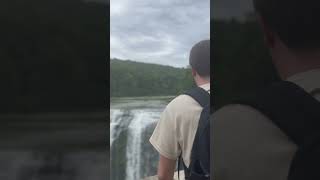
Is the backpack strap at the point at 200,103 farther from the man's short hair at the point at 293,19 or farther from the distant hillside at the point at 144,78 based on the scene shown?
the man's short hair at the point at 293,19

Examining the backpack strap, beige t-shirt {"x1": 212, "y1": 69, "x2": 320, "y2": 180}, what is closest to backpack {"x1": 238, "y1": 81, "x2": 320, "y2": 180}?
beige t-shirt {"x1": 212, "y1": 69, "x2": 320, "y2": 180}

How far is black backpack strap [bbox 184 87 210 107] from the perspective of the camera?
5.63 ft

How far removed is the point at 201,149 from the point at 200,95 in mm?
220

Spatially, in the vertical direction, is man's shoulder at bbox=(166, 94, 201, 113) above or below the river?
above

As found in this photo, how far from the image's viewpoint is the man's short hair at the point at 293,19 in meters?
0.69

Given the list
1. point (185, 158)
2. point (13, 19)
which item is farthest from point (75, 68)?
point (185, 158)

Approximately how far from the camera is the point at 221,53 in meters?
1.33

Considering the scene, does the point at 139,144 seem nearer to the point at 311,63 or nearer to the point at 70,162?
the point at 70,162

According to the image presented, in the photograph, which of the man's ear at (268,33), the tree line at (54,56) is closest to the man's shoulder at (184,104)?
the tree line at (54,56)

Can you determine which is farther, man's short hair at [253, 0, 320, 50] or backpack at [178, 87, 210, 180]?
backpack at [178, 87, 210, 180]

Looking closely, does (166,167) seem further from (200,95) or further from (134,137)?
(200,95)

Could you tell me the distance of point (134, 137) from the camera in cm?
184

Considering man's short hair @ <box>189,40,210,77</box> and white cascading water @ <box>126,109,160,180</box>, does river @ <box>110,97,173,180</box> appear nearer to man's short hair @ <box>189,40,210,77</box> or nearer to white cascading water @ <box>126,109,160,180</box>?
white cascading water @ <box>126,109,160,180</box>

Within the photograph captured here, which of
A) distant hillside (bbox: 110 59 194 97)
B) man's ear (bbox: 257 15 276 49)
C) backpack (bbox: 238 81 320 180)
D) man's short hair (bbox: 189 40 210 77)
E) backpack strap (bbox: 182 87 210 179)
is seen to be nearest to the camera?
backpack (bbox: 238 81 320 180)
